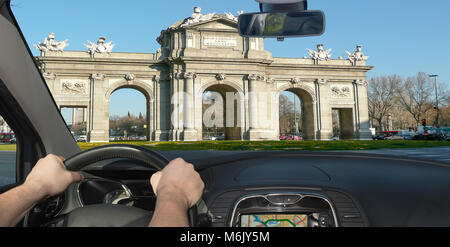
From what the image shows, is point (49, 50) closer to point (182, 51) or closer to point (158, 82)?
point (158, 82)

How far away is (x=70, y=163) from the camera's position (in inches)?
60.6

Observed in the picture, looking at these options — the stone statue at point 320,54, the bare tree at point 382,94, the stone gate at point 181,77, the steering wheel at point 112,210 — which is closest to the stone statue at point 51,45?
the stone gate at point 181,77

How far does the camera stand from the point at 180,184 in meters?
1.02

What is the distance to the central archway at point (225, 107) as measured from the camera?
28411 mm

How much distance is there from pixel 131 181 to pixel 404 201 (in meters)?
1.85

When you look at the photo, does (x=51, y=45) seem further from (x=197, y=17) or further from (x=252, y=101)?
(x=252, y=101)

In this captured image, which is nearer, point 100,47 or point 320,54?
point 100,47

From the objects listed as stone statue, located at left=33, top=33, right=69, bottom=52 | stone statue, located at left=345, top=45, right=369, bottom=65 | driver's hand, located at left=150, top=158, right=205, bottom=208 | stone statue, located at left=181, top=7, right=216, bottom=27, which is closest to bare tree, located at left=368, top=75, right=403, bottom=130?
stone statue, located at left=345, top=45, right=369, bottom=65

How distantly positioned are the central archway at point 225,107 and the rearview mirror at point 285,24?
Answer: 24.5 meters

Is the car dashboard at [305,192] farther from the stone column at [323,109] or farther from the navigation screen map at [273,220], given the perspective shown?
the stone column at [323,109]

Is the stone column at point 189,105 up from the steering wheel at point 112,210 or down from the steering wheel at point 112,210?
up

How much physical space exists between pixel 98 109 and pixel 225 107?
13.1 metres

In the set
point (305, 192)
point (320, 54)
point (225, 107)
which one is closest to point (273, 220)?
point (305, 192)
